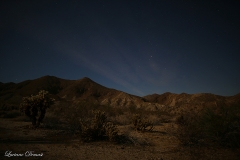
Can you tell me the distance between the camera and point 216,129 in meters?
7.40

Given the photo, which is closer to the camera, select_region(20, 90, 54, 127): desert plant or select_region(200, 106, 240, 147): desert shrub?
select_region(200, 106, 240, 147): desert shrub

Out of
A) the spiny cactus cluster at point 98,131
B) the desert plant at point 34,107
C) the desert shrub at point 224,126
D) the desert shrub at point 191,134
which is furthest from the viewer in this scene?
the desert plant at point 34,107

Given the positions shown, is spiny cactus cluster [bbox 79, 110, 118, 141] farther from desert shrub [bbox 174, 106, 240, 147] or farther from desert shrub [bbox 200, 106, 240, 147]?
desert shrub [bbox 200, 106, 240, 147]

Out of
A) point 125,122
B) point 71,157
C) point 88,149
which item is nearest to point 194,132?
point 88,149

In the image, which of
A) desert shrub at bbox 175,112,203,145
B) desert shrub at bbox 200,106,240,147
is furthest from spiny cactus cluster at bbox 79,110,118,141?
desert shrub at bbox 200,106,240,147

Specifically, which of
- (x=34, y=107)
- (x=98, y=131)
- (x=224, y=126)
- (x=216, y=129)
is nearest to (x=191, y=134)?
(x=216, y=129)

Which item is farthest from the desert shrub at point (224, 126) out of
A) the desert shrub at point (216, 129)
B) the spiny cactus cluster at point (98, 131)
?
the spiny cactus cluster at point (98, 131)

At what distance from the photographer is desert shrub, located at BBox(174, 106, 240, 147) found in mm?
6934

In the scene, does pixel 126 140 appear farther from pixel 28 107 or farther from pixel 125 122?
pixel 28 107

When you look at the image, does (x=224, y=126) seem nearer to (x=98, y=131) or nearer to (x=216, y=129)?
(x=216, y=129)

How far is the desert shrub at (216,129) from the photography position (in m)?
6.93

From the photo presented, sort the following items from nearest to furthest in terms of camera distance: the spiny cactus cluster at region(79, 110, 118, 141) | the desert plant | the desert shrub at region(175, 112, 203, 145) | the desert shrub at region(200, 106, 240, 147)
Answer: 1. the desert shrub at region(200, 106, 240, 147)
2. the desert shrub at region(175, 112, 203, 145)
3. the spiny cactus cluster at region(79, 110, 118, 141)
4. the desert plant

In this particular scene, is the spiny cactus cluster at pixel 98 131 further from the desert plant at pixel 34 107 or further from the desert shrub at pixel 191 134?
the desert plant at pixel 34 107

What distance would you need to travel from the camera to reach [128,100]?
6097 cm
